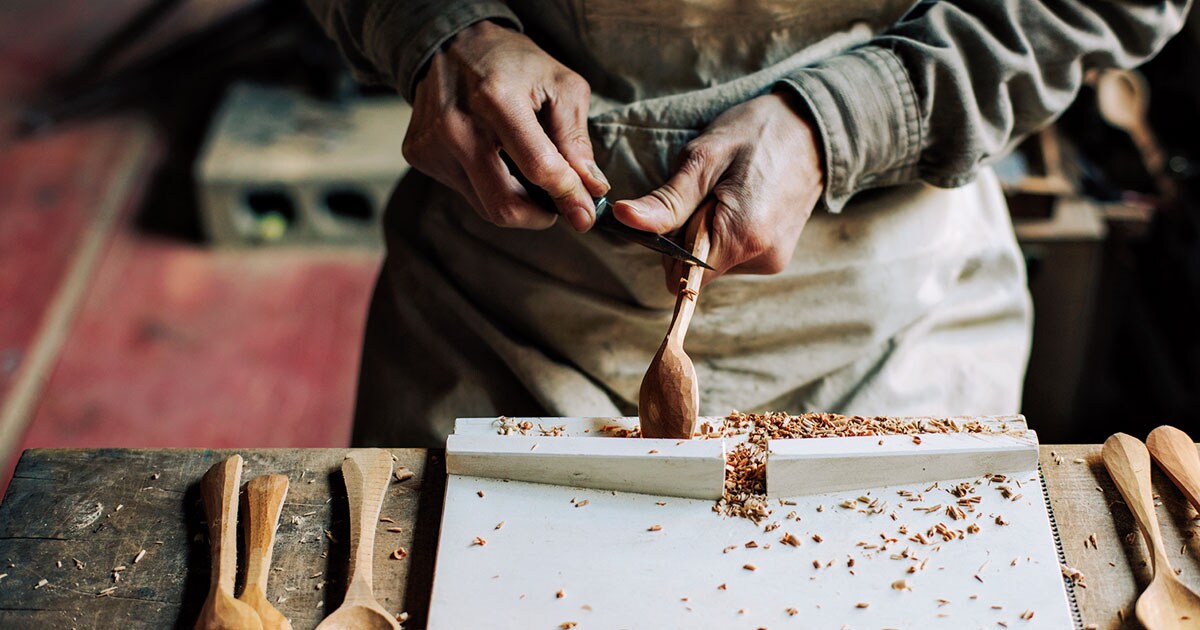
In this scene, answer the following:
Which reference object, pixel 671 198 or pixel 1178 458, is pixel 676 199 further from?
pixel 1178 458

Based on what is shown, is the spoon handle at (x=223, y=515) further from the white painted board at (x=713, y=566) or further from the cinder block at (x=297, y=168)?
the cinder block at (x=297, y=168)

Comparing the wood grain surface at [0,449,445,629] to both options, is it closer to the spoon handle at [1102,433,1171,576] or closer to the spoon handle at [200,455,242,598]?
the spoon handle at [200,455,242,598]

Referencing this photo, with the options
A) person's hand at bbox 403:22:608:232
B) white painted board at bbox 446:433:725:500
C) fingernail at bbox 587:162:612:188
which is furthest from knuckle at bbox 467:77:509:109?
white painted board at bbox 446:433:725:500

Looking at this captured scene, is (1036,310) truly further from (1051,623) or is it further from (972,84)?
(1051,623)

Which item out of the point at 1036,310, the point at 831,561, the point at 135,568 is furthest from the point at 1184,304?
the point at 135,568

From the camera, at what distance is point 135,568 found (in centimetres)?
92

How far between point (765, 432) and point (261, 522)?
451 millimetres

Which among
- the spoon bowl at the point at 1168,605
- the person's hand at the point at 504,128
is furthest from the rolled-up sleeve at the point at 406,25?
the spoon bowl at the point at 1168,605

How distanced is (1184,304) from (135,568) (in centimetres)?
214

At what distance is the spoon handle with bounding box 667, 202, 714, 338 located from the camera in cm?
102

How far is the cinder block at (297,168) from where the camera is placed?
2734 millimetres

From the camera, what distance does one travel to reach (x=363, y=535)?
931 millimetres

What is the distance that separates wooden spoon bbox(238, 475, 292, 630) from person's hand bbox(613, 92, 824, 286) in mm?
410

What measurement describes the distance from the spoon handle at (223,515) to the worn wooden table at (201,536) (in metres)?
0.02
